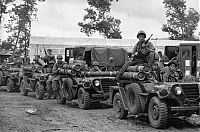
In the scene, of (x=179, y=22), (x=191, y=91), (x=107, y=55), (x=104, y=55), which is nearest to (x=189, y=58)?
(x=107, y=55)

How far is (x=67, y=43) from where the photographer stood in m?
29.0

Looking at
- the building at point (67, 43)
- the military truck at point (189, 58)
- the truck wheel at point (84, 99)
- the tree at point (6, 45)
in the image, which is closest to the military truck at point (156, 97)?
the truck wheel at point (84, 99)

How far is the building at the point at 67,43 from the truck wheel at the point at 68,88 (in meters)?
14.0

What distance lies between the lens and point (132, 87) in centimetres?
956

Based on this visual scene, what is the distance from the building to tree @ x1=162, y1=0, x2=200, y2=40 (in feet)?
46.3

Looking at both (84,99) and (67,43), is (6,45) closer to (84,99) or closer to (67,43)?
(67,43)

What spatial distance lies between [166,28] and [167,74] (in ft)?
112

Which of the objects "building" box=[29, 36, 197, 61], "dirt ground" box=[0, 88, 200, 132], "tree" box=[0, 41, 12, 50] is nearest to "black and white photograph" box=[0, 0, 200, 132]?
"dirt ground" box=[0, 88, 200, 132]


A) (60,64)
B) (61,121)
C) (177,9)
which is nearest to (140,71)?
(61,121)

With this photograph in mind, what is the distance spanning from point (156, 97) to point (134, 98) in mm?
1055

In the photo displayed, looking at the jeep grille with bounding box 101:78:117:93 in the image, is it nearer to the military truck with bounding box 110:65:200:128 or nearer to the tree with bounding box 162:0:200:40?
the military truck with bounding box 110:65:200:128

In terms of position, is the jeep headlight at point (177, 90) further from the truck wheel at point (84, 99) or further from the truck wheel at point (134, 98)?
the truck wheel at point (84, 99)

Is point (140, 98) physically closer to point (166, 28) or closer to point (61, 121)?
point (61, 121)

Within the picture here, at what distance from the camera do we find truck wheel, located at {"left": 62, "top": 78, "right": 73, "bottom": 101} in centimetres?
1343
